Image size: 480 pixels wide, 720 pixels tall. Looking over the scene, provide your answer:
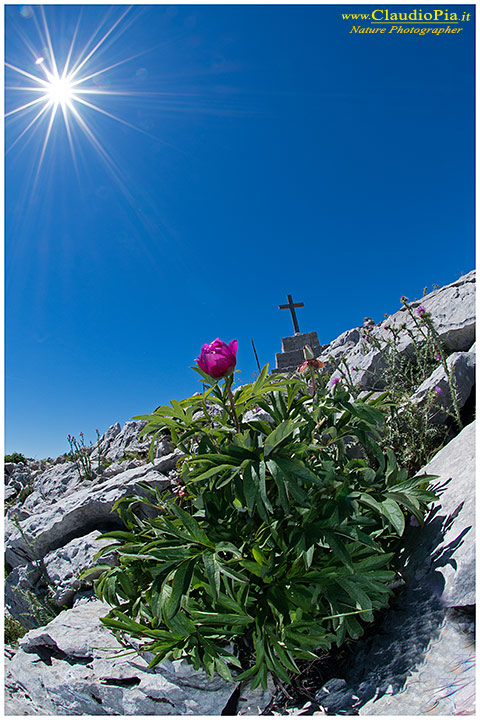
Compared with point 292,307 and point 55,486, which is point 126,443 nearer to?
point 55,486

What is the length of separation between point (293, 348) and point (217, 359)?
34.1 feet

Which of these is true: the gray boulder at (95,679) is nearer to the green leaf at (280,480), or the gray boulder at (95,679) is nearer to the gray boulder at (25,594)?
the gray boulder at (25,594)

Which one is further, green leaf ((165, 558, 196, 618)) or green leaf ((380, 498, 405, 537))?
green leaf ((380, 498, 405, 537))

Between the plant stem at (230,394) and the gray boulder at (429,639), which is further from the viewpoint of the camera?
the plant stem at (230,394)

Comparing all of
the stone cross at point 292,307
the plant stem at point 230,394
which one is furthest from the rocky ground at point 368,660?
the stone cross at point 292,307

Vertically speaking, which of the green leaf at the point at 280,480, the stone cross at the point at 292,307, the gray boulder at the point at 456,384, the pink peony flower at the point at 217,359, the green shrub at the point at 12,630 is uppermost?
the stone cross at the point at 292,307

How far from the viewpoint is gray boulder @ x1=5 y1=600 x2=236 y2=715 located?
6.09 ft

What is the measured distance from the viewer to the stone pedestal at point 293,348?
10922mm

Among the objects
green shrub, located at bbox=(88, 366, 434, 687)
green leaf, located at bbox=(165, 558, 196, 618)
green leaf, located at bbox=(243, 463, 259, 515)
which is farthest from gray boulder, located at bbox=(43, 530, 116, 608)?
green leaf, located at bbox=(243, 463, 259, 515)

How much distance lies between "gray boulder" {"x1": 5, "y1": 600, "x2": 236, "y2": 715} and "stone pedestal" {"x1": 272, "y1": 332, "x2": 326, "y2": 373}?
8547 mm

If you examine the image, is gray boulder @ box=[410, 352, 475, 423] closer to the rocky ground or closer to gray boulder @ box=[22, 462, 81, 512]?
the rocky ground

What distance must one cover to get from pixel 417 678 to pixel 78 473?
622 centimetres

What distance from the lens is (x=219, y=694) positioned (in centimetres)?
184

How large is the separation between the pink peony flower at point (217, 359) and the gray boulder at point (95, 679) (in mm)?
1532
